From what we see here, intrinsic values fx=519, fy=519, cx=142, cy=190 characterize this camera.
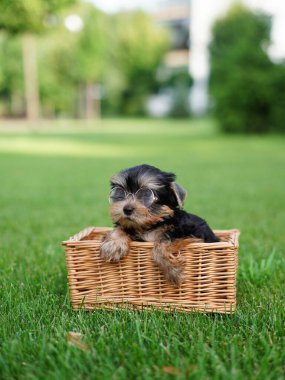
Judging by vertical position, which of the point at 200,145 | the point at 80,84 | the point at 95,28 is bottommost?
the point at 200,145

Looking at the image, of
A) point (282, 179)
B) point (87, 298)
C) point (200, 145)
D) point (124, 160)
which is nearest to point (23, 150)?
point (124, 160)

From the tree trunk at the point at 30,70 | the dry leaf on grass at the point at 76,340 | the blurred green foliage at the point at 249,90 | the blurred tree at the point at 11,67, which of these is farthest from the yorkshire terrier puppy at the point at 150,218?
the blurred tree at the point at 11,67

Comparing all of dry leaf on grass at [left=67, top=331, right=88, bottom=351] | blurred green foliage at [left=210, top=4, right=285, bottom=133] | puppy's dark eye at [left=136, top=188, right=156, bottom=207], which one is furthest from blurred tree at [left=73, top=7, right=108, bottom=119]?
dry leaf on grass at [left=67, top=331, right=88, bottom=351]

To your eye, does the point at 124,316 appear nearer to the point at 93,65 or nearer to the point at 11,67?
the point at 11,67

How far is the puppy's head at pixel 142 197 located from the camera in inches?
139

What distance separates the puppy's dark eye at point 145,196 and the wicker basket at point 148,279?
11.2 inches

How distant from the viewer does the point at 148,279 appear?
3633 millimetres

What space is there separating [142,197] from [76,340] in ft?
3.63

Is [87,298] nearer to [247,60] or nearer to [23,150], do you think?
[23,150]

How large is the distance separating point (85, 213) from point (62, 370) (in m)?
5.22

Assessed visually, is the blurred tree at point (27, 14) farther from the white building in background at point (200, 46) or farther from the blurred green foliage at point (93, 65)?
the white building in background at point (200, 46)

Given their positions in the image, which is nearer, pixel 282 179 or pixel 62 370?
pixel 62 370

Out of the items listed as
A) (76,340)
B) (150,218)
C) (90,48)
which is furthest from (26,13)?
(90,48)

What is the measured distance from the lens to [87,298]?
3674 mm
